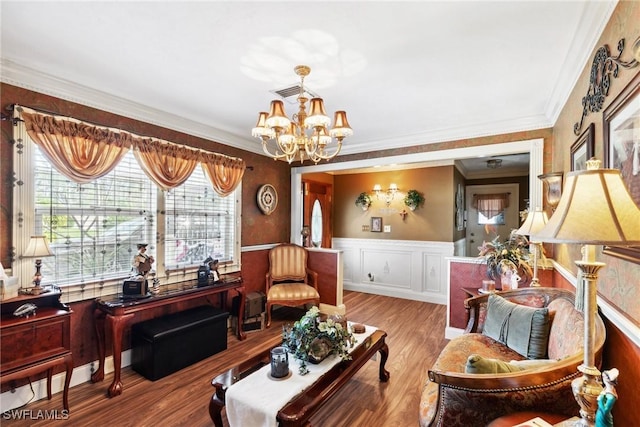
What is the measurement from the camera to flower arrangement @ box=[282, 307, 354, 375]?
1904 mm

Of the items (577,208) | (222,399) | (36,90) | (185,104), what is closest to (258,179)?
(185,104)

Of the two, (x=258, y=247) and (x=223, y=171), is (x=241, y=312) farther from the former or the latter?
(x=223, y=171)

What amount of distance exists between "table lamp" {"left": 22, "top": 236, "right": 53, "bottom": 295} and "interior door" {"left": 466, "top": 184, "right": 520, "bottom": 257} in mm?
7201

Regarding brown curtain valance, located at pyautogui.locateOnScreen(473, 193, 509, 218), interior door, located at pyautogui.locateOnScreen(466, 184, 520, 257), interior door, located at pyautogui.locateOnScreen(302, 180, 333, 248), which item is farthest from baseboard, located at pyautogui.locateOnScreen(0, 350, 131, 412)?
brown curtain valance, located at pyautogui.locateOnScreen(473, 193, 509, 218)

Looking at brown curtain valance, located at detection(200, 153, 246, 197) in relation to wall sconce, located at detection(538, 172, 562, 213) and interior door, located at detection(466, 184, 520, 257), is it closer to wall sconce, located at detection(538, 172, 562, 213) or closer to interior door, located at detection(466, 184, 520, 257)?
wall sconce, located at detection(538, 172, 562, 213)

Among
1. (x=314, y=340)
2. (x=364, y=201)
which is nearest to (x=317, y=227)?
(x=364, y=201)

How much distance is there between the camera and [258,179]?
14.1 ft

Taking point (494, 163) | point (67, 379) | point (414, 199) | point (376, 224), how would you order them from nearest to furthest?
point (67, 379)
point (414, 199)
point (494, 163)
point (376, 224)

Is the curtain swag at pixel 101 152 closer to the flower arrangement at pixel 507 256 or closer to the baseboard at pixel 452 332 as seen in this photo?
the flower arrangement at pixel 507 256

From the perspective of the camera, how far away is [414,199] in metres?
5.23

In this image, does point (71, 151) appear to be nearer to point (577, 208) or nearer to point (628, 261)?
point (577, 208)

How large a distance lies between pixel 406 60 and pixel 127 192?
109 inches

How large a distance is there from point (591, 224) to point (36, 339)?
121 inches

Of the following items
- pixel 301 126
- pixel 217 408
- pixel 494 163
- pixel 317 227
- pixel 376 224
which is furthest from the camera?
pixel 317 227
